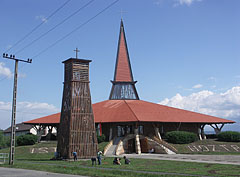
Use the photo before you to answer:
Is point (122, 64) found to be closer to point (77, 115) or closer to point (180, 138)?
point (180, 138)

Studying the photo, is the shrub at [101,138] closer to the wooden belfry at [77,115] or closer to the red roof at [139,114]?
the red roof at [139,114]

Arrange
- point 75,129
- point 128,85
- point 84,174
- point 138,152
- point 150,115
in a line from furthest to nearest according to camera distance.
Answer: point 128,85 < point 150,115 < point 138,152 < point 75,129 < point 84,174

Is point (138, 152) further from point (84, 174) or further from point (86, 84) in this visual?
point (84, 174)

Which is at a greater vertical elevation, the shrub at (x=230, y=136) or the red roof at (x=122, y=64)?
the red roof at (x=122, y=64)

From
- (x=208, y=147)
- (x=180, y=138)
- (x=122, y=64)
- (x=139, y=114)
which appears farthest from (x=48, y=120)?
(x=208, y=147)

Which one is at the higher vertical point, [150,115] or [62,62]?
[62,62]

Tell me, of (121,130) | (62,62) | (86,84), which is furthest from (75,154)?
(121,130)

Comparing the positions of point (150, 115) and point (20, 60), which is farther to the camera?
point (150, 115)

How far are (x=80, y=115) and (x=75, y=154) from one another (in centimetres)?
400

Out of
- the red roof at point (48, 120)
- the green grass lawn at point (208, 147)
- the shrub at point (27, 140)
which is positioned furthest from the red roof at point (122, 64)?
the green grass lawn at point (208, 147)

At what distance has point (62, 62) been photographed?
30.7 meters

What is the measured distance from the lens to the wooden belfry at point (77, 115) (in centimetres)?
2873

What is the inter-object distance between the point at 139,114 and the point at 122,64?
619 inches

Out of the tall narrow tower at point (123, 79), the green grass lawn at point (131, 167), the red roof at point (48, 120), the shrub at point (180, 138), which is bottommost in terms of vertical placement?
the green grass lawn at point (131, 167)
